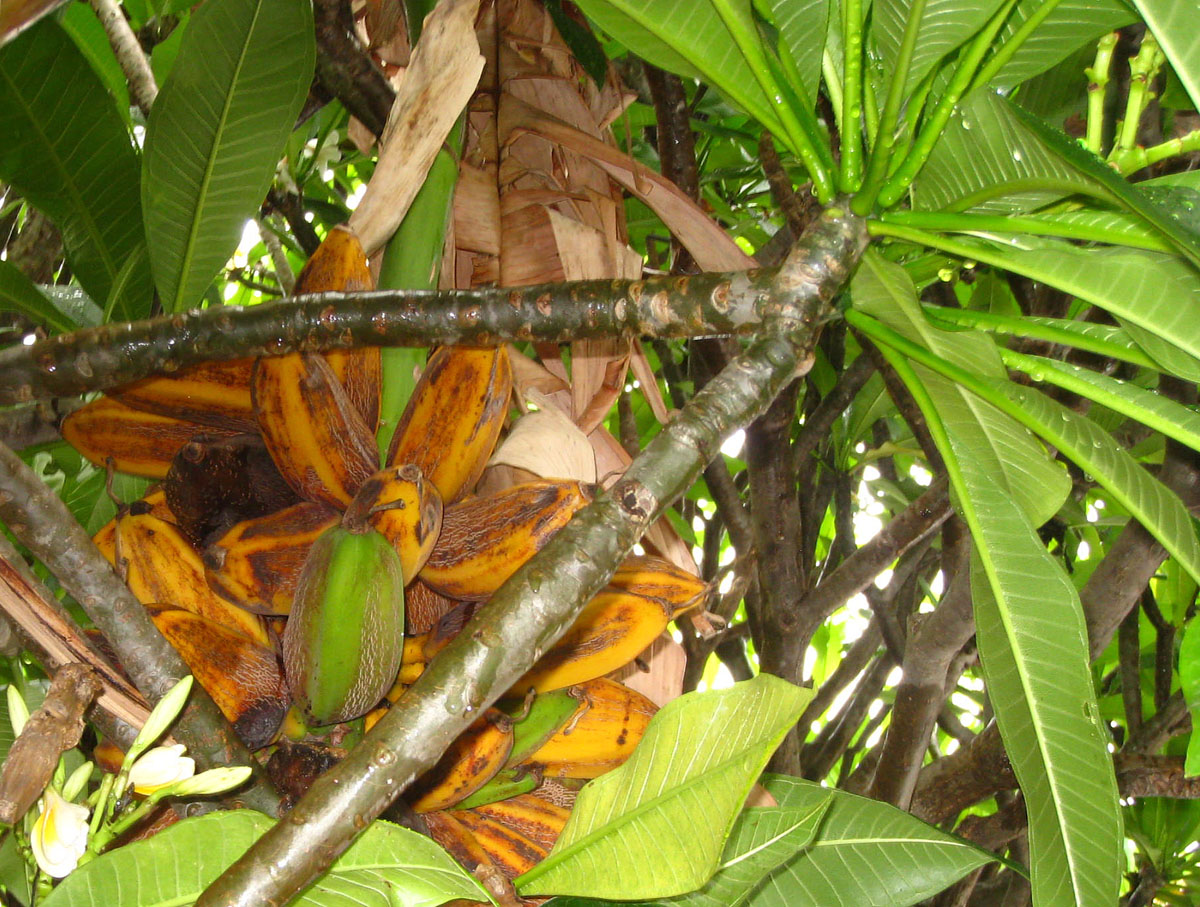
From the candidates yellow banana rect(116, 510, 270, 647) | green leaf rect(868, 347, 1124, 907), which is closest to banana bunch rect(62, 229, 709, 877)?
yellow banana rect(116, 510, 270, 647)

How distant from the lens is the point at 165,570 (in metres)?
0.70

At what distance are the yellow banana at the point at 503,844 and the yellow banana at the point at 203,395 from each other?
35 centimetres

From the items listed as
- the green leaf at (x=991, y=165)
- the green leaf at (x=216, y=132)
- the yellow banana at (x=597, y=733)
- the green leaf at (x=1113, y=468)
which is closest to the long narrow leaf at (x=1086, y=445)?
the green leaf at (x=1113, y=468)

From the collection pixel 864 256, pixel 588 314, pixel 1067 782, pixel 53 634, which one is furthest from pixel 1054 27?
pixel 53 634

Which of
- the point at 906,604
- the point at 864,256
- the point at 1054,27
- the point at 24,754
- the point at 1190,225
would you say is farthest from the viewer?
the point at 906,604

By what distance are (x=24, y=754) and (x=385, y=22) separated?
3.06 ft

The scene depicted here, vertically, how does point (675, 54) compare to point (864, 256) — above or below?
above

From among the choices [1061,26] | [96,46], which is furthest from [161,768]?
[96,46]

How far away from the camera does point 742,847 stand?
66cm

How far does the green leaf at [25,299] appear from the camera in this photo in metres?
0.92

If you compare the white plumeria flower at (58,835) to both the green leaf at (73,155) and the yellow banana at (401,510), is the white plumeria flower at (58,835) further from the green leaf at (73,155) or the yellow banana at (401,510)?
the green leaf at (73,155)

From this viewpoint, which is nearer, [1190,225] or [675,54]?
[1190,225]

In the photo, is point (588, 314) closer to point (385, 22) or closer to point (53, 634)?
point (53, 634)

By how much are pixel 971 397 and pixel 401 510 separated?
45 cm
